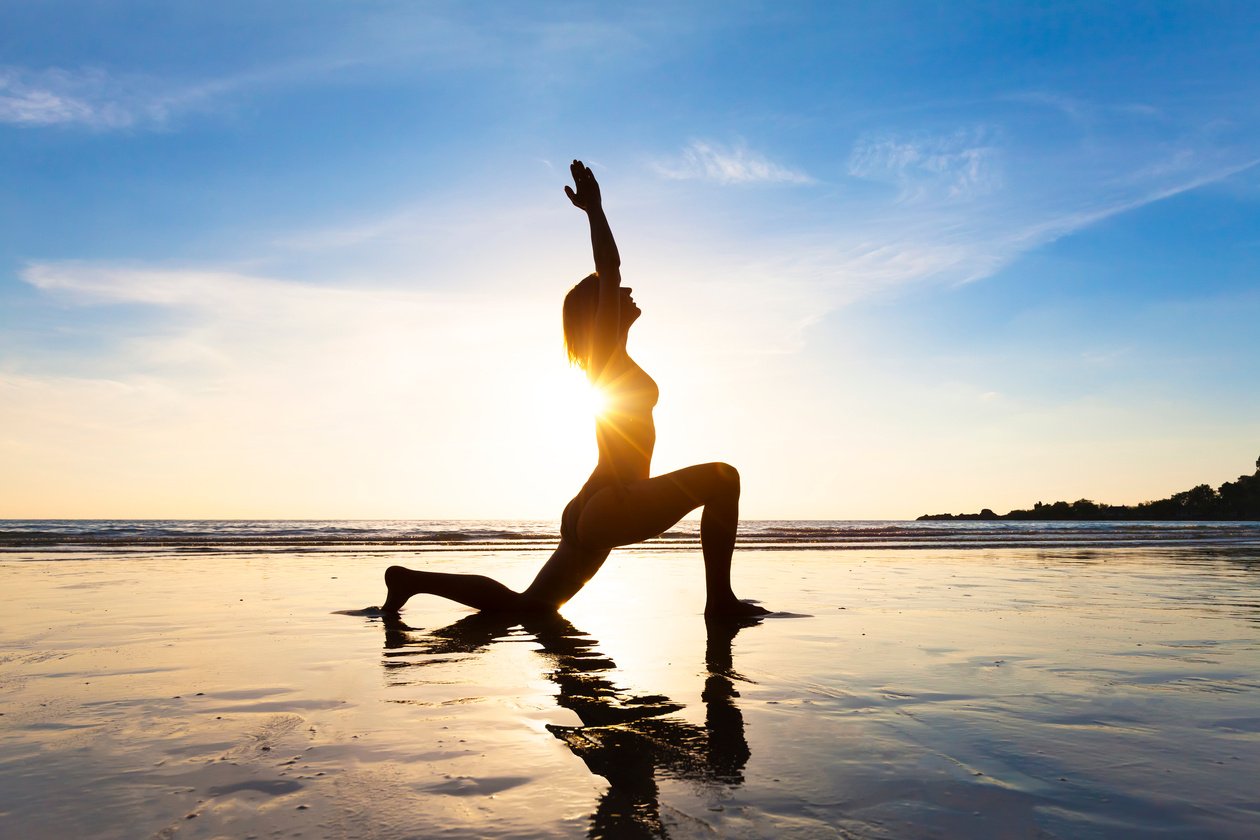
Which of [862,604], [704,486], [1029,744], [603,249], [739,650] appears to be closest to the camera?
[1029,744]

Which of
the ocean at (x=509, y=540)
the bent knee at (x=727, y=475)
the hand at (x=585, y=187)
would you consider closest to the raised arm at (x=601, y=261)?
the hand at (x=585, y=187)

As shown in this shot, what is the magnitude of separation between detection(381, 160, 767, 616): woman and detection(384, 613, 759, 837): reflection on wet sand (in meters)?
0.85

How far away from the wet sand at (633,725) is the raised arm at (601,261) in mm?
1906

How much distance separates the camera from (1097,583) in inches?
339

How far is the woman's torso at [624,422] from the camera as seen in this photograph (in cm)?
511

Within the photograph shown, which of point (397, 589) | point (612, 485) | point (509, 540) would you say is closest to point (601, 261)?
point (612, 485)

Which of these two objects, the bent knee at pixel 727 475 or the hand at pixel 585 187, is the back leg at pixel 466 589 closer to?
the bent knee at pixel 727 475

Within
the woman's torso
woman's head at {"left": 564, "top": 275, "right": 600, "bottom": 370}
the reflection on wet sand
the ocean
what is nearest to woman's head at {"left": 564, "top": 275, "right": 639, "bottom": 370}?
woman's head at {"left": 564, "top": 275, "right": 600, "bottom": 370}

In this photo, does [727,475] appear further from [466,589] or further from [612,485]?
[466,589]

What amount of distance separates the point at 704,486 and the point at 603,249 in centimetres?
176

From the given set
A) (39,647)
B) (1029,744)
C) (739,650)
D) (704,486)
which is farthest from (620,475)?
(39,647)

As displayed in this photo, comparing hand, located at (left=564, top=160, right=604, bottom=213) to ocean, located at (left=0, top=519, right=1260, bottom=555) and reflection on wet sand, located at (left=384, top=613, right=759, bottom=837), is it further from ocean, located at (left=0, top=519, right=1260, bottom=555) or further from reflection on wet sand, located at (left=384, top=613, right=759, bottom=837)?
ocean, located at (left=0, top=519, right=1260, bottom=555)

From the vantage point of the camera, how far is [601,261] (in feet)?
16.0

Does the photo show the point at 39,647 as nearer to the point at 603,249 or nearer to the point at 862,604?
the point at 603,249
